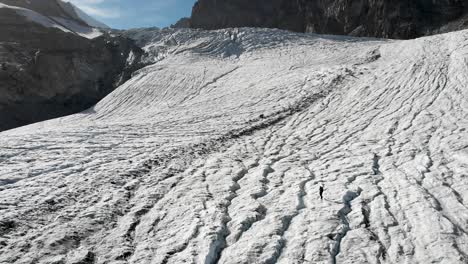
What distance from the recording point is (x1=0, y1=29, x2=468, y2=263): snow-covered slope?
15.0ft

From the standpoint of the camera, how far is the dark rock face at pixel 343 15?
4278cm

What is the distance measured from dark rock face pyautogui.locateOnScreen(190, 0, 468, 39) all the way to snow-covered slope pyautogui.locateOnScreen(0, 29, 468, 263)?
105 feet

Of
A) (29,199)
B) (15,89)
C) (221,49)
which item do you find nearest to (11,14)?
(15,89)

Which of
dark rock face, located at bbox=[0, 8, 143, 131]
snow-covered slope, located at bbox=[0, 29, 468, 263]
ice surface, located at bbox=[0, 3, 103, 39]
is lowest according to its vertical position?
snow-covered slope, located at bbox=[0, 29, 468, 263]

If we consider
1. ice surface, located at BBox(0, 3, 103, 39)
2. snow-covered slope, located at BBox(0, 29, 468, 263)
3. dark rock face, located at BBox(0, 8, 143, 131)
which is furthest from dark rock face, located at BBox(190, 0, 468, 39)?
ice surface, located at BBox(0, 3, 103, 39)

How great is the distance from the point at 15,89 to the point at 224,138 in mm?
13714

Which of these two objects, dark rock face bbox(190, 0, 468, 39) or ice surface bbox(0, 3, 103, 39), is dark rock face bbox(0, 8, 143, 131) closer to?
ice surface bbox(0, 3, 103, 39)

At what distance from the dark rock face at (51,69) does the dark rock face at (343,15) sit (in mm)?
31276

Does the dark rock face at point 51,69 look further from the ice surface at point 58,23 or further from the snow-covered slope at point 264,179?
the snow-covered slope at point 264,179

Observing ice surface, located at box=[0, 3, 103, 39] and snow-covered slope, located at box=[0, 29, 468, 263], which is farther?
ice surface, located at box=[0, 3, 103, 39]

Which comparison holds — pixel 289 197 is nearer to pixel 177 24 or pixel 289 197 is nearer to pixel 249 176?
pixel 249 176

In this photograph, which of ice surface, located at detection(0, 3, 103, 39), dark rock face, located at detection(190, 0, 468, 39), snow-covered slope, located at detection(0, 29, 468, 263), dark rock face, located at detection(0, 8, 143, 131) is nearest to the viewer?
snow-covered slope, located at detection(0, 29, 468, 263)

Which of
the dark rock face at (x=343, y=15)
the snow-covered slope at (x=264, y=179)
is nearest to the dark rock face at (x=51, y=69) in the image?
the snow-covered slope at (x=264, y=179)

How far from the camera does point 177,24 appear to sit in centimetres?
7062
